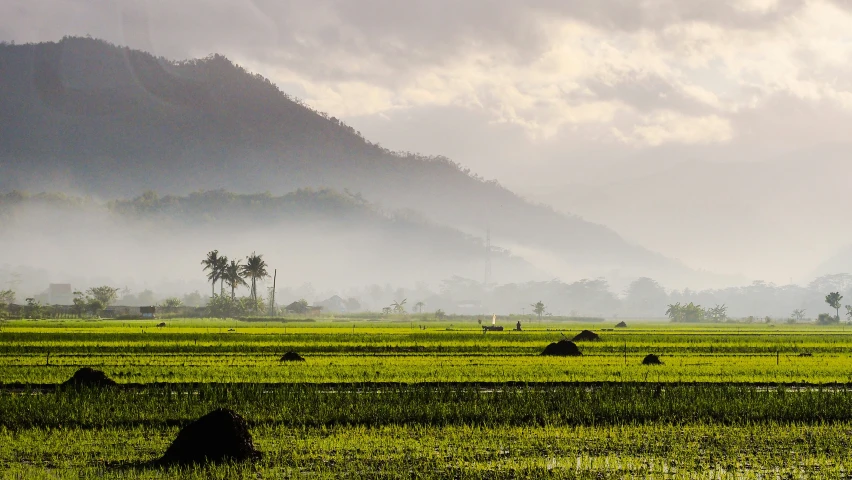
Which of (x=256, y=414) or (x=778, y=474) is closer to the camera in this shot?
(x=778, y=474)

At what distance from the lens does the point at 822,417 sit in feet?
79.6

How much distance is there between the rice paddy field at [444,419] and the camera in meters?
17.5

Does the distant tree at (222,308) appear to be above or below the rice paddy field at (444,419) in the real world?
above

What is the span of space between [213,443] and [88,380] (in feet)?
46.9

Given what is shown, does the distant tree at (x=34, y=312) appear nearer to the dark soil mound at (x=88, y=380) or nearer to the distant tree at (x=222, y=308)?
the distant tree at (x=222, y=308)

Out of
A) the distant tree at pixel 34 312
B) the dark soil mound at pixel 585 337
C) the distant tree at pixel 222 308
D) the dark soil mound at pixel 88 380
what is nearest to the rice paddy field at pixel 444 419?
the dark soil mound at pixel 88 380

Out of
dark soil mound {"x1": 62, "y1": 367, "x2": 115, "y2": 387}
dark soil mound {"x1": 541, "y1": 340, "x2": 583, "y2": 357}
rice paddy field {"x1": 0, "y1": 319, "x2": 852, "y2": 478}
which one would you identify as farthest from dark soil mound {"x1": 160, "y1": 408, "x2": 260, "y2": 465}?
dark soil mound {"x1": 541, "y1": 340, "x2": 583, "y2": 357}

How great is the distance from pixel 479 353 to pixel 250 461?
3503cm

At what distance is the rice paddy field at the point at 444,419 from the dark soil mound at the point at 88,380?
829 millimetres

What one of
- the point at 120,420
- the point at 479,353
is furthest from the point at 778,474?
the point at 479,353

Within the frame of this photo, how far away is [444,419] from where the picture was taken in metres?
23.3

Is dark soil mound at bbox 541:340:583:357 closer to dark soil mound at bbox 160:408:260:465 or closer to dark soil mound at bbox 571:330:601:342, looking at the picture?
dark soil mound at bbox 571:330:601:342

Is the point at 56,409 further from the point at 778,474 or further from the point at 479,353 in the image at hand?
the point at 479,353

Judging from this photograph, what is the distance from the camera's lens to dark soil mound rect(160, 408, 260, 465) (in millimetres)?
17656
